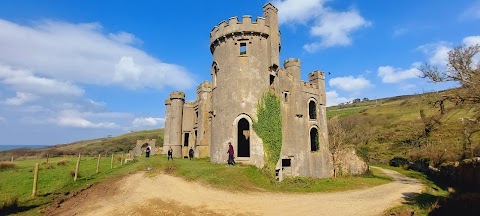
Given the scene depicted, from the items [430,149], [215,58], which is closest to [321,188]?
[215,58]

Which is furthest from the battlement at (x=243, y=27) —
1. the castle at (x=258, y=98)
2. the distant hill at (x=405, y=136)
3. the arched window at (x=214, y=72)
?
the distant hill at (x=405, y=136)

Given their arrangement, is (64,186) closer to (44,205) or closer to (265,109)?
(44,205)

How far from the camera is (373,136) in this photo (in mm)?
55906

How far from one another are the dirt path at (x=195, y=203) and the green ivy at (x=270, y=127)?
7333 mm

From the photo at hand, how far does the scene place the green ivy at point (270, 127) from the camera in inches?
843

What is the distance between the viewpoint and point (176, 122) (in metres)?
36.6

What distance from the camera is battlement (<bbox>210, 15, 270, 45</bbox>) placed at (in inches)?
898

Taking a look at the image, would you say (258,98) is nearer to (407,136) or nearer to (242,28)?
(242,28)

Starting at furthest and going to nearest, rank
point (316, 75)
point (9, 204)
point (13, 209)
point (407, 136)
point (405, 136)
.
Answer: point (405, 136)
point (407, 136)
point (316, 75)
point (9, 204)
point (13, 209)

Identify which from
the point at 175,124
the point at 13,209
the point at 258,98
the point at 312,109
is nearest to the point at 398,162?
the point at 312,109

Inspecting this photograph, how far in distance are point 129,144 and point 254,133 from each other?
217 feet

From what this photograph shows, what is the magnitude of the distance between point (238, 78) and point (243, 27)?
4448 millimetres

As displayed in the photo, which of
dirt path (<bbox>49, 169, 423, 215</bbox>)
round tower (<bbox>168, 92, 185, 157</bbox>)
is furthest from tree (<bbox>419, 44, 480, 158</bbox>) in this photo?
round tower (<bbox>168, 92, 185, 157</bbox>)

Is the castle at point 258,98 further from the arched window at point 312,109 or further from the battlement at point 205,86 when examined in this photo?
the battlement at point 205,86
